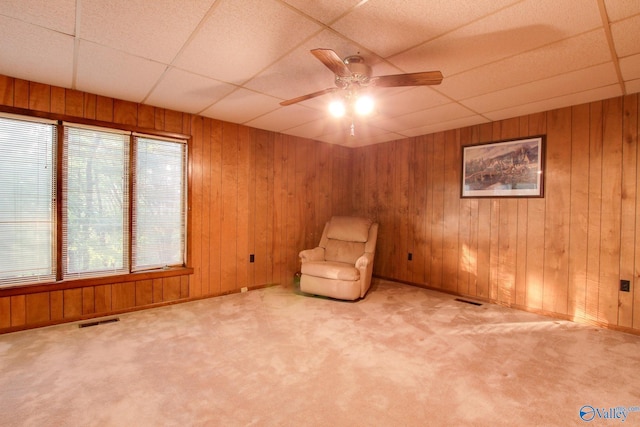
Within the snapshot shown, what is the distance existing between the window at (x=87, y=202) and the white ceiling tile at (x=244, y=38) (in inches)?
57.8

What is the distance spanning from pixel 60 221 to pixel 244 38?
255 cm

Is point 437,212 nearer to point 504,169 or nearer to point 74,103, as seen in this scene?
point 504,169

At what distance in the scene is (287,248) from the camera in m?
4.59

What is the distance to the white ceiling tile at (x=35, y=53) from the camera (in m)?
1.93

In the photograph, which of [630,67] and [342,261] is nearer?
[630,67]

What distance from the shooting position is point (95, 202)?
308 cm

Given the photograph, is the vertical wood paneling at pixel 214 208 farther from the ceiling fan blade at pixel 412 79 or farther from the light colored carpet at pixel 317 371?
the ceiling fan blade at pixel 412 79

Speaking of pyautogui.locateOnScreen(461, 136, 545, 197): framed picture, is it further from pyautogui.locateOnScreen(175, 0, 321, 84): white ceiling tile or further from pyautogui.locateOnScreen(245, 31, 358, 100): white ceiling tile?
pyautogui.locateOnScreen(175, 0, 321, 84): white ceiling tile

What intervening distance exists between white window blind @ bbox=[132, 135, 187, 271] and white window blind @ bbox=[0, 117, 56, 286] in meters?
0.71

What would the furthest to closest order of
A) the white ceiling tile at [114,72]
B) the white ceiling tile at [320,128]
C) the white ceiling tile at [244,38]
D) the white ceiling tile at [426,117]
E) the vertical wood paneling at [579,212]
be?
the white ceiling tile at [320,128]
the white ceiling tile at [426,117]
the vertical wood paneling at [579,212]
the white ceiling tile at [114,72]
the white ceiling tile at [244,38]

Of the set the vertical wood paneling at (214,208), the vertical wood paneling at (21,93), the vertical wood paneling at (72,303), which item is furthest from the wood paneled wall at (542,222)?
the vertical wood paneling at (21,93)

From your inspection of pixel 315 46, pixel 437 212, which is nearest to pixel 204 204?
pixel 315 46

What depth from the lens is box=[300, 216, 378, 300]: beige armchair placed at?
12.0ft

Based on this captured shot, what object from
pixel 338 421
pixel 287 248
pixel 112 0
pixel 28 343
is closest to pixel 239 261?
pixel 287 248
